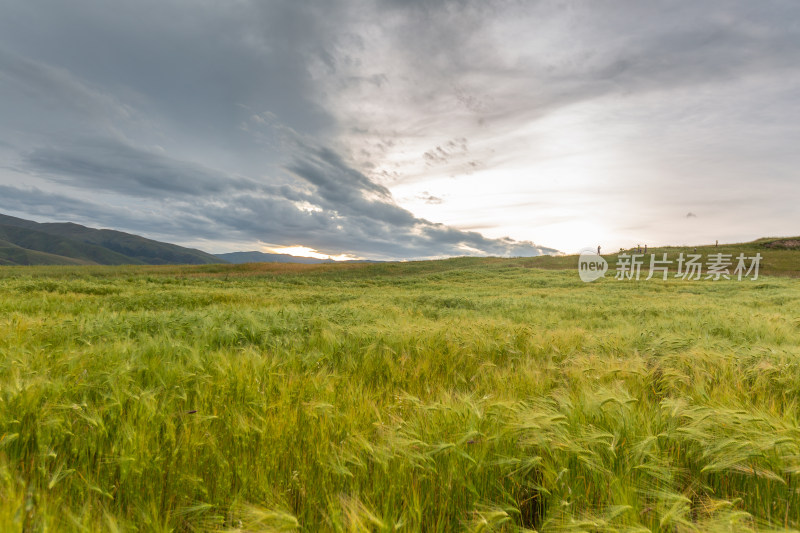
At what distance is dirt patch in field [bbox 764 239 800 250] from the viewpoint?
60125mm

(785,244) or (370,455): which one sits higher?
(785,244)

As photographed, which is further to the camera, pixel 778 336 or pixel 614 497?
pixel 778 336

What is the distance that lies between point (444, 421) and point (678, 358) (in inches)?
161

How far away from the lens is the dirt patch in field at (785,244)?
60125mm

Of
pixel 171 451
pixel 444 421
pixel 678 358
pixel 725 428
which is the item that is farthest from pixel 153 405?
pixel 678 358

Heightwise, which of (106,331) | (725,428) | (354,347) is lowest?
(106,331)

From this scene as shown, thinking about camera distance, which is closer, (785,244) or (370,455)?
(370,455)

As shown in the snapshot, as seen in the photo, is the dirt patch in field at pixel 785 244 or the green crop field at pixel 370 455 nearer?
the green crop field at pixel 370 455

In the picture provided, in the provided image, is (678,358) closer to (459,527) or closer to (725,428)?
(725,428)

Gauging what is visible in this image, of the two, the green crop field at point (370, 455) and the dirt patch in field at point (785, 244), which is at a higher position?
the dirt patch in field at point (785, 244)

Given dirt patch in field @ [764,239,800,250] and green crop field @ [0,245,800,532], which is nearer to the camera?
green crop field @ [0,245,800,532]

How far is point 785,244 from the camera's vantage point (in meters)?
61.4

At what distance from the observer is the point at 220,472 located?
1855mm

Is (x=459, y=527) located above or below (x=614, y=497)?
below
